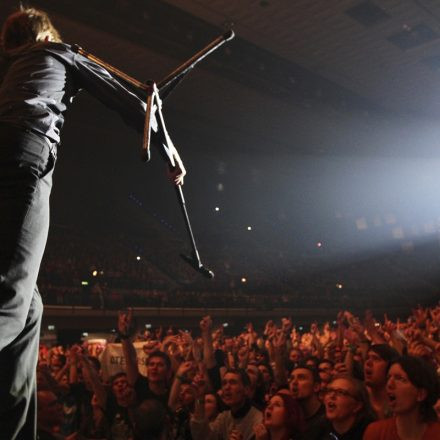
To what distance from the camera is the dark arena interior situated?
26.8ft

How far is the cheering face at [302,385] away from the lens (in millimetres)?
3203

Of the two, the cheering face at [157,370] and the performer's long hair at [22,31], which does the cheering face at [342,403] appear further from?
the performer's long hair at [22,31]

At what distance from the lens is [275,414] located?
2.90 metres

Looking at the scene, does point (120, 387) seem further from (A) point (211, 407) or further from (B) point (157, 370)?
(A) point (211, 407)

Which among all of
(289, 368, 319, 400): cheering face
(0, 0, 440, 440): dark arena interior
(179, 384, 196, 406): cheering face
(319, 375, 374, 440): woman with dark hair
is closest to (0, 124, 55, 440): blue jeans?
(0, 0, 440, 440): dark arena interior

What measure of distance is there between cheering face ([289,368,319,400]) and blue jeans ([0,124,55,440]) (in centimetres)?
207

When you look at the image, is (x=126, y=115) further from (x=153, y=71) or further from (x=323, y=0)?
(x=153, y=71)

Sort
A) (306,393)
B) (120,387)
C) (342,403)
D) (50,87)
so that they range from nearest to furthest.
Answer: (50,87)
(342,403)
(306,393)
(120,387)

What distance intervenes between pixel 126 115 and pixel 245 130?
41.2ft

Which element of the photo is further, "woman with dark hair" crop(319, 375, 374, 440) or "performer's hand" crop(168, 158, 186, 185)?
"woman with dark hair" crop(319, 375, 374, 440)

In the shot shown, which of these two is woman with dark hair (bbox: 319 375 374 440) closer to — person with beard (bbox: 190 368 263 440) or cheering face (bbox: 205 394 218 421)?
person with beard (bbox: 190 368 263 440)

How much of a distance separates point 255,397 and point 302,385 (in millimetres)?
949

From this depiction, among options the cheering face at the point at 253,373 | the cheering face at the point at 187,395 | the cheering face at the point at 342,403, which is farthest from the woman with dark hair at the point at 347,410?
the cheering face at the point at 253,373

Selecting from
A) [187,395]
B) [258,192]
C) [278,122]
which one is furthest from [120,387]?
[258,192]
